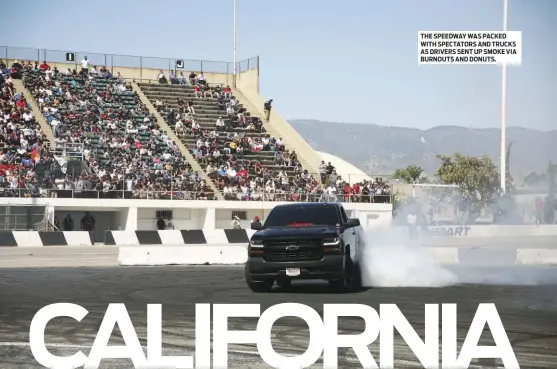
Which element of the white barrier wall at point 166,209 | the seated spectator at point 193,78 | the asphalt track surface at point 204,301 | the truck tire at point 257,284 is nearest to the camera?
the asphalt track surface at point 204,301

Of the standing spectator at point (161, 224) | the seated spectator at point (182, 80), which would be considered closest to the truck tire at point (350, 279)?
the standing spectator at point (161, 224)

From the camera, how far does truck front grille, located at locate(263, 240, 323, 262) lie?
18453 mm

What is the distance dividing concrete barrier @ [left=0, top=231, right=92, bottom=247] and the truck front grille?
15.4m

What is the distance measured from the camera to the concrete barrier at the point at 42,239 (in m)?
31.5

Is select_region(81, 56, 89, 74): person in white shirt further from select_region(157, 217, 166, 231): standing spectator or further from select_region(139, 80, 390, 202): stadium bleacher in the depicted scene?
select_region(157, 217, 166, 231): standing spectator

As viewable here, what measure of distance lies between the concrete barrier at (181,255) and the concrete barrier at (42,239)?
4.12 metres

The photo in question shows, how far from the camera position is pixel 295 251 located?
60.6 feet

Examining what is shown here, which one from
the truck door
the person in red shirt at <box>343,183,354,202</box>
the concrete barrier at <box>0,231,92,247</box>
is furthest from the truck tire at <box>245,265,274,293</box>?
the person in red shirt at <box>343,183,354,202</box>

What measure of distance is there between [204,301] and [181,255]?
43.4 feet

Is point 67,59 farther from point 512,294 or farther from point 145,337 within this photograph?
point 145,337

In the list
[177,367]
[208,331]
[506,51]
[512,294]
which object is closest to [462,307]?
[512,294]

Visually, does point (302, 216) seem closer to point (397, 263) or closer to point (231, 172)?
point (397, 263)

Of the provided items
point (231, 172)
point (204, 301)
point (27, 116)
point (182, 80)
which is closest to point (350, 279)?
point (204, 301)

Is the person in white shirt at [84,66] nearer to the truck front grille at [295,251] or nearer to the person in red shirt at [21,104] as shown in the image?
the person in red shirt at [21,104]
